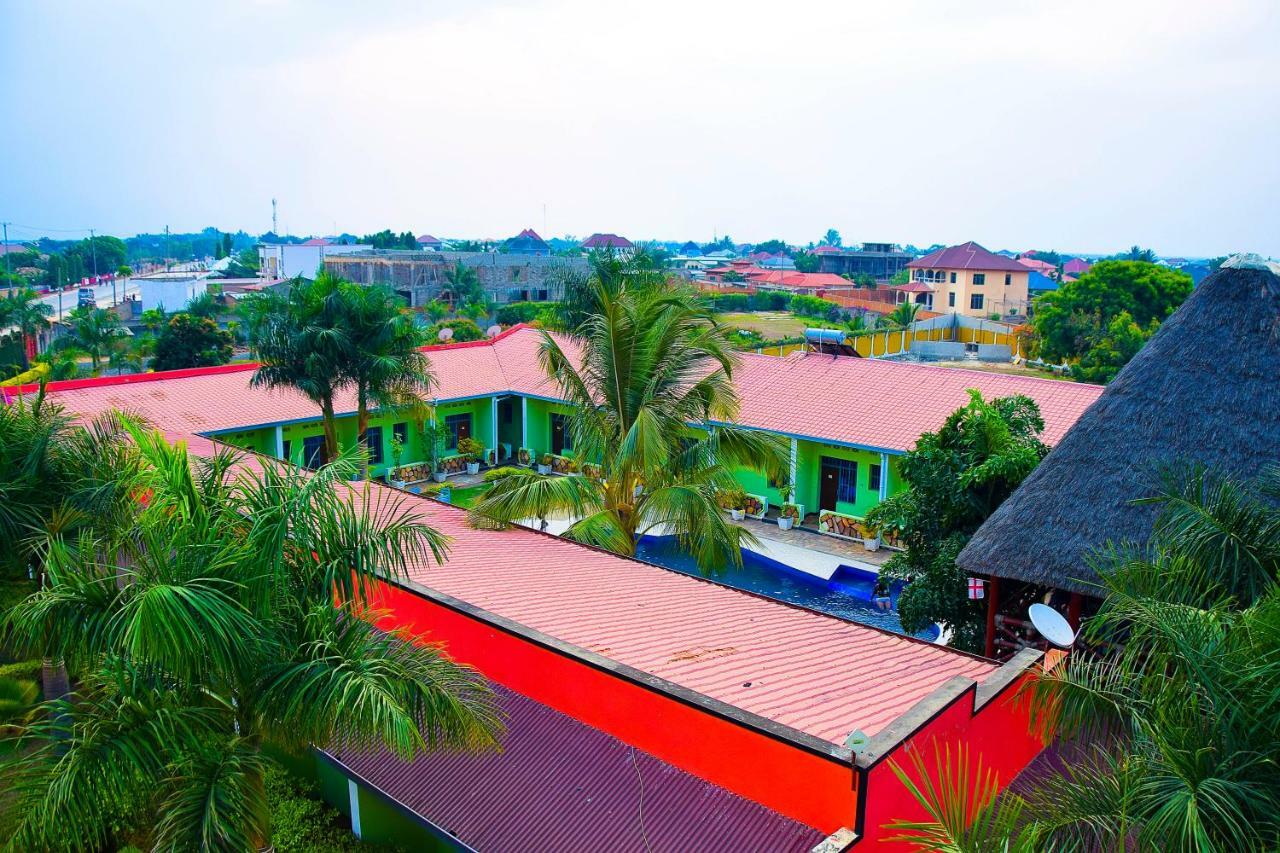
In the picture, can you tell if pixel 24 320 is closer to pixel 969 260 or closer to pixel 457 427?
pixel 457 427

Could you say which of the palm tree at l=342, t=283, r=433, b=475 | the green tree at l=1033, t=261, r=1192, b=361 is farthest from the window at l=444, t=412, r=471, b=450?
the green tree at l=1033, t=261, r=1192, b=361

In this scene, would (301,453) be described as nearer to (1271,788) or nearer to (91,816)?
(91,816)

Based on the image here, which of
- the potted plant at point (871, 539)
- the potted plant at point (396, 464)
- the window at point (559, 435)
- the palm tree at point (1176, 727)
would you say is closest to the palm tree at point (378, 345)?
the potted plant at point (396, 464)

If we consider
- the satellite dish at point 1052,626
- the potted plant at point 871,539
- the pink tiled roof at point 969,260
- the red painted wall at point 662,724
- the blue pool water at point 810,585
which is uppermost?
the pink tiled roof at point 969,260

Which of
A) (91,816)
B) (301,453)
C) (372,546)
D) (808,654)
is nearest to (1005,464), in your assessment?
(808,654)

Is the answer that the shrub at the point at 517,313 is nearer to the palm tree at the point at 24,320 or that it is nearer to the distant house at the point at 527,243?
the palm tree at the point at 24,320

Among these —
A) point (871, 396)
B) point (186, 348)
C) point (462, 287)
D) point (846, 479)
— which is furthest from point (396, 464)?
point (462, 287)

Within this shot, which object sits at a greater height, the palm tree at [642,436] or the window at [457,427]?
the palm tree at [642,436]
